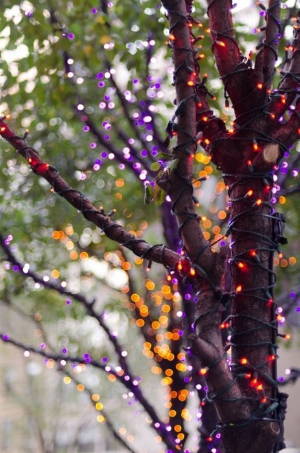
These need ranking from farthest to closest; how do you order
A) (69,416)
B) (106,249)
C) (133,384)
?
(69,416), (106,249), (133,384)

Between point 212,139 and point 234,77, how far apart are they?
10.3 inches

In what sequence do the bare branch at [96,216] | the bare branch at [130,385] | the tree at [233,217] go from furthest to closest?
1. the bare branch at [130,385]
2. the bare branch at [96,216]
3. the tree at [233,217]

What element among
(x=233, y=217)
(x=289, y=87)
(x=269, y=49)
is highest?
(x=269, y=49)

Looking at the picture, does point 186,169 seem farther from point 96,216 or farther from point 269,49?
point 269,49

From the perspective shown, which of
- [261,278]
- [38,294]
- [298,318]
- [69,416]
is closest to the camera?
[261,278]

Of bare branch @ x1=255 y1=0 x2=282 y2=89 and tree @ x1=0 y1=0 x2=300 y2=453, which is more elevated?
bare branch @ x1=255 y1=0 x2=282 y2=89

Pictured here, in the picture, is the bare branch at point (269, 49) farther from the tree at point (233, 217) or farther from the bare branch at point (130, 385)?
the bare branch at point (130, 385)

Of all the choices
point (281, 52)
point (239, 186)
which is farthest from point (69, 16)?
point (239, 186)

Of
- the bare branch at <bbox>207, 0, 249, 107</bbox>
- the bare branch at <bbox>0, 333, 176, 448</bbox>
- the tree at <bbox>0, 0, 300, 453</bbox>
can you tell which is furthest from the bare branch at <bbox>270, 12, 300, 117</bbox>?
the bare branch at <bbox>0, 333, 176, 448</bbox>

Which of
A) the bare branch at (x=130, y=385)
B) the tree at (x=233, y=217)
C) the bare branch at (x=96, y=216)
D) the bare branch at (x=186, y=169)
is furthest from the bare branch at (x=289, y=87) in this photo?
the bare branch at (x=130, y=385)

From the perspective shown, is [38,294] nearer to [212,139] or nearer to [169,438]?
[169,438]

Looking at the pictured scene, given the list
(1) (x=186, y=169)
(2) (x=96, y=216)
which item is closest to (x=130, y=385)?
(2) (x=96, y=216)

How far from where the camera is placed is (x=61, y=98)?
14.6 ft

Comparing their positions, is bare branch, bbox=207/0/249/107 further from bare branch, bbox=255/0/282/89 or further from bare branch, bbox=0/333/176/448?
bare branch, bbox=0/333/176/448
